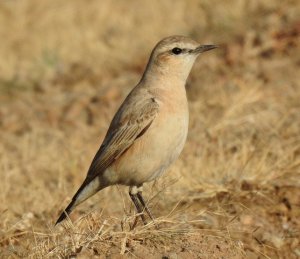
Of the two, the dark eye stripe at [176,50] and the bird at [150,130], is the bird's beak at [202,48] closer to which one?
the bird at [150,130]

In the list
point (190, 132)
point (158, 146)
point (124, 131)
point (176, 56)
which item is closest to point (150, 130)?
point (158, 146)

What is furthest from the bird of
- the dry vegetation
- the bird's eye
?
the dry vegetation

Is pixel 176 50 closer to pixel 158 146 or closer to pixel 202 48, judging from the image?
pixel 202 48

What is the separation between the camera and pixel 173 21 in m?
14.2

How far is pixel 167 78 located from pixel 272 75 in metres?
4.12

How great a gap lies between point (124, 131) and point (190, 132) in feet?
9.02

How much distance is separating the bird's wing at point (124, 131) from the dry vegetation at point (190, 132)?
1.23ft

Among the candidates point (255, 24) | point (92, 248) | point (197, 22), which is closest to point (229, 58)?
point (255, 24)

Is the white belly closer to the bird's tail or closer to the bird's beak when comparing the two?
the bird's tail

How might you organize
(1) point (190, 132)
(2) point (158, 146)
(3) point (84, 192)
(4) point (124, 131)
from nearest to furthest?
(2) point (158, 146) < (4) point (124, 131) < (3) point (84, 192) < (1) point (190, 132)

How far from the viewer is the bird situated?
6633mm

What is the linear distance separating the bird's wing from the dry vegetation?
374 millimetres

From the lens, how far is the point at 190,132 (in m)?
9.58

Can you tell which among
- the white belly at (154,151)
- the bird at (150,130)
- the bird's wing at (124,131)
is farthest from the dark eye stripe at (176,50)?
the white belly at (154,151)
